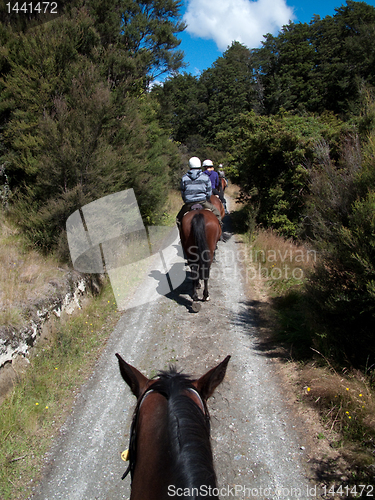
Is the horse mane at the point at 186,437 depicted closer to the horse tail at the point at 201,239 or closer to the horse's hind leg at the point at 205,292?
the horse tail at the point at 201,239

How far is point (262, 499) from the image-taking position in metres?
2.90

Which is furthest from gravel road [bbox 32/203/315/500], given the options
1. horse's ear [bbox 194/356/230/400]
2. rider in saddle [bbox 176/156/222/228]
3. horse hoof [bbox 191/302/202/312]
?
rider in saddle [bbox 176/156/222/228]

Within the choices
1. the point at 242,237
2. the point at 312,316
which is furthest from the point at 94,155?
the point at 242,237

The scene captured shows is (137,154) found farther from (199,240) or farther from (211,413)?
(211,413)

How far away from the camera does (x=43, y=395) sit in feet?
13.5

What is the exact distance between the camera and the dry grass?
4434mm

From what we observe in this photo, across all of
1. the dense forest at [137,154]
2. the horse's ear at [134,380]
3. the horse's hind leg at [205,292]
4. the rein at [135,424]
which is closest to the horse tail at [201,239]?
the horse's hind leg at [205,292]

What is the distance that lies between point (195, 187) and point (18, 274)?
406 cm

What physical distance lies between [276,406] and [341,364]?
101 cm

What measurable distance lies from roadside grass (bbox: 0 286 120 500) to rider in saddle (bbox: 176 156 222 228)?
10.4 feet

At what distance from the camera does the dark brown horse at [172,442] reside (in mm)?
1297

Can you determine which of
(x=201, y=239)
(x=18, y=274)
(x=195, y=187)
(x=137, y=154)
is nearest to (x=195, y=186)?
(x=195, y=187)

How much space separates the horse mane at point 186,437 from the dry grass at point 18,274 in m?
3.37

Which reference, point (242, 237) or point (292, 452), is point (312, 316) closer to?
point (292, 452)
